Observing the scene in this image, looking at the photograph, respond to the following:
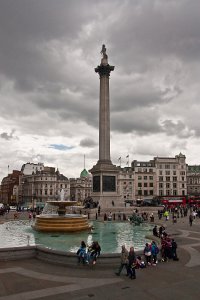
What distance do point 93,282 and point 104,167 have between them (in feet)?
166

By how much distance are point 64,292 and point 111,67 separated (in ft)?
211

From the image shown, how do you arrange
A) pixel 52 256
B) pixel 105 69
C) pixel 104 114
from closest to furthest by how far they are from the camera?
pixel 52 256
pixel 104 114
pixel 105 69

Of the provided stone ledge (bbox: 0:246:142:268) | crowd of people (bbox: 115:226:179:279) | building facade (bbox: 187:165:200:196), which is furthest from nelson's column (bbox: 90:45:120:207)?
building facade (bbox: 187:165:200:196)

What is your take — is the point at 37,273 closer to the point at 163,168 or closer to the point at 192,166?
the point at 163,168

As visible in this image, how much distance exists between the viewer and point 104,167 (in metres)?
64.2

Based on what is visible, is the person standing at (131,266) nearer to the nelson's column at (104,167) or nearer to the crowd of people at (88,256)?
the crowd of people at (88,256)

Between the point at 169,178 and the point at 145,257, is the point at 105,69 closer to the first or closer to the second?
the point at 145,257

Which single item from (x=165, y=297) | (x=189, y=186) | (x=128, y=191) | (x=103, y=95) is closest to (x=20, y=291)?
(x=165, y=297)

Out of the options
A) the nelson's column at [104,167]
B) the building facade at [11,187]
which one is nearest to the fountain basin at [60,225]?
the nelson's column at [104,167]

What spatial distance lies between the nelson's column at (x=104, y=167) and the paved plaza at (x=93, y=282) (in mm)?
45665

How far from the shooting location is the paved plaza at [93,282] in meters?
12.2

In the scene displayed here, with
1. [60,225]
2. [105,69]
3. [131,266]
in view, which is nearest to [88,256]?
[131,266]

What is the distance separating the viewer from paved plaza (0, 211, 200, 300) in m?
12.2

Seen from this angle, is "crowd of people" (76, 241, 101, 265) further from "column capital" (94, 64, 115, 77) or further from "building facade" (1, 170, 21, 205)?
"building facade" (1, 170, 21, 205)
